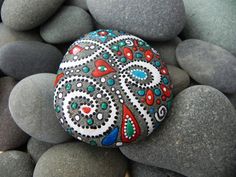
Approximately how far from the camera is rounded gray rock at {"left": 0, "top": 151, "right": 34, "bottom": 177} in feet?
2.86

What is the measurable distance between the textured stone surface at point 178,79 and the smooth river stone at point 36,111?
1.17 ft

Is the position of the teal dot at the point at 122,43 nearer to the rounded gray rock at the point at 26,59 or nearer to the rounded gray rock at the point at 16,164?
the rounded gray rock at the point at 26,59

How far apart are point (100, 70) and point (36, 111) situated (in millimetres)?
226

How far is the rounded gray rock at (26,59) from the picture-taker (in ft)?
3.05

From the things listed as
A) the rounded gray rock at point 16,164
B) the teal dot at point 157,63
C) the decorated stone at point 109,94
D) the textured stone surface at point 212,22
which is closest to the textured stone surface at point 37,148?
the rounded gray rock at point 16,164

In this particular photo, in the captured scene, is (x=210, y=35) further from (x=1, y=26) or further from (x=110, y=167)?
(x=1, y=26)

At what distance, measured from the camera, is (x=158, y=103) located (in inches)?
29.6

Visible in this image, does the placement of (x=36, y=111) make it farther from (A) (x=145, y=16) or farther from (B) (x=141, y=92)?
(A) (x=145, y=16)

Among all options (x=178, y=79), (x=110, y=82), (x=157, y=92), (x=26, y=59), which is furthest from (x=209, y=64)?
(x=26, y=59)

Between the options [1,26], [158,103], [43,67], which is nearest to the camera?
[158,103]

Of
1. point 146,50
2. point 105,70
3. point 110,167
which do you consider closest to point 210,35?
point 146,50

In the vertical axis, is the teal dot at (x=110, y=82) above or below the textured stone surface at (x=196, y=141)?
above

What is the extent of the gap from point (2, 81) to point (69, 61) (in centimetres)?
33

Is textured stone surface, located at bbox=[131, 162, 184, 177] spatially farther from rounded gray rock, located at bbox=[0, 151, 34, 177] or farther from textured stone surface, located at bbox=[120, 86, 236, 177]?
rounded gray rock, located at bbox=[0, 151, 34, 177]
